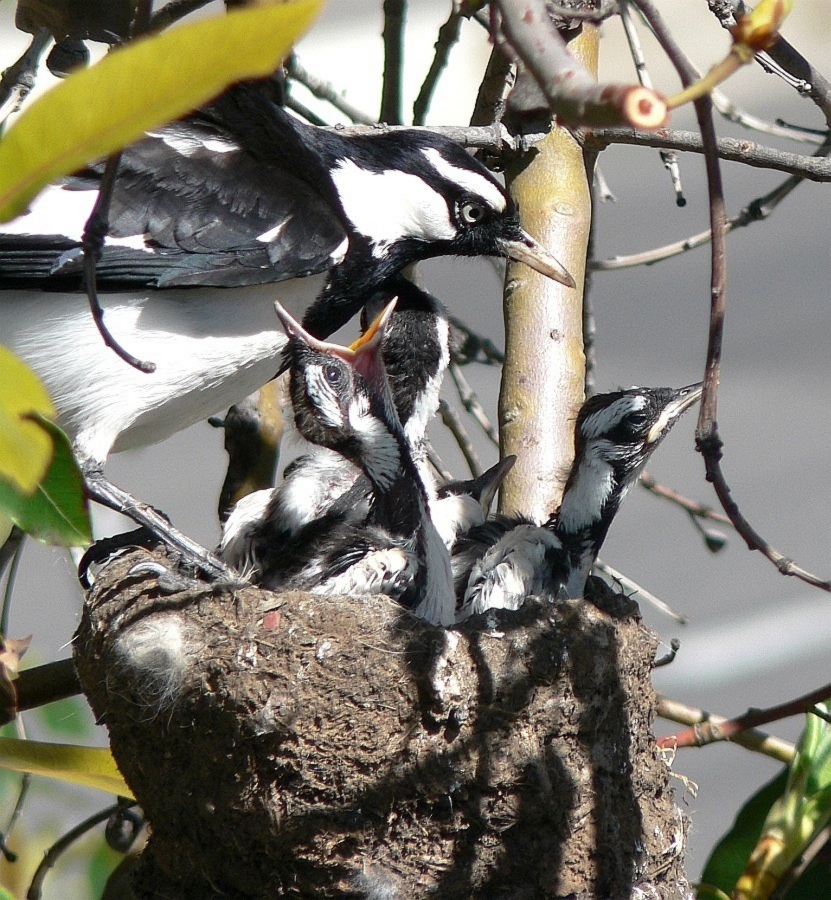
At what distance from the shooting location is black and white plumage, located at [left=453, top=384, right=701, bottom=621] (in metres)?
2.41

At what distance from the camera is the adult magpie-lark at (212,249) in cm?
231

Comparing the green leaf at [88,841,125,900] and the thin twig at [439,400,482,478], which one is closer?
the green leaf at [88,841,125,900]

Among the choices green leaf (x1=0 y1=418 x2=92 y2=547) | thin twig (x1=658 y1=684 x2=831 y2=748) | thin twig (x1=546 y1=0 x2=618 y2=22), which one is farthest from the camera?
thin twig (x1=546 y1=0 x2=618 y2=22)

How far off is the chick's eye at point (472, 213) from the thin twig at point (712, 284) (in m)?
1.16

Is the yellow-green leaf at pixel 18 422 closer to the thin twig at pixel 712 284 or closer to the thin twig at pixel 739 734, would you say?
the thin twig at pixel 712 284

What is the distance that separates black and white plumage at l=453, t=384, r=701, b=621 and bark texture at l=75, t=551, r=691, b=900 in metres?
0.36

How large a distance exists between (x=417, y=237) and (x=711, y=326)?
1.28m

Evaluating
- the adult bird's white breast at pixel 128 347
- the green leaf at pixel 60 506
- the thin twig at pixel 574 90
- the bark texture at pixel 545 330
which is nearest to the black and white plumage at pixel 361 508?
the adult bird's white breast at pixel 128 347

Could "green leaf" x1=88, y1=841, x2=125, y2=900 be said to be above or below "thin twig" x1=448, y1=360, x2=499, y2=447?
below

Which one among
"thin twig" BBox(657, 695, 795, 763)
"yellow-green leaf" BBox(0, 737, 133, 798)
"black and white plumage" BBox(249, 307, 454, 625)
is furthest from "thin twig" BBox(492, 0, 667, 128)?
"yellow-green leaf" BBox(0, 737, 133, 798)

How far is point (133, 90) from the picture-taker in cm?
74

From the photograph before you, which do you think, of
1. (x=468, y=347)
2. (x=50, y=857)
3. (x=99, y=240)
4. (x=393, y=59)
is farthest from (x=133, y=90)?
(x=468, y=347)

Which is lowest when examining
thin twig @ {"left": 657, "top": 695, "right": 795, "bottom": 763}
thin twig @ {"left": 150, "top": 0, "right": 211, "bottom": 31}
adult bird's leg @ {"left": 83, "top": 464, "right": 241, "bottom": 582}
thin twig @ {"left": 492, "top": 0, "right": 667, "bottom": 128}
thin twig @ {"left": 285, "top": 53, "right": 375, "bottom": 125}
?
thin twig @ {"left": 657, "top": 695, "right": 795, "bottom": 763}

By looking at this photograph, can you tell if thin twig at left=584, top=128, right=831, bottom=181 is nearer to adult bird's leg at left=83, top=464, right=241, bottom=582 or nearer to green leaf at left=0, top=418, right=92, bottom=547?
adult bird's leg at left=83, top=464, right=241, bottom=582
